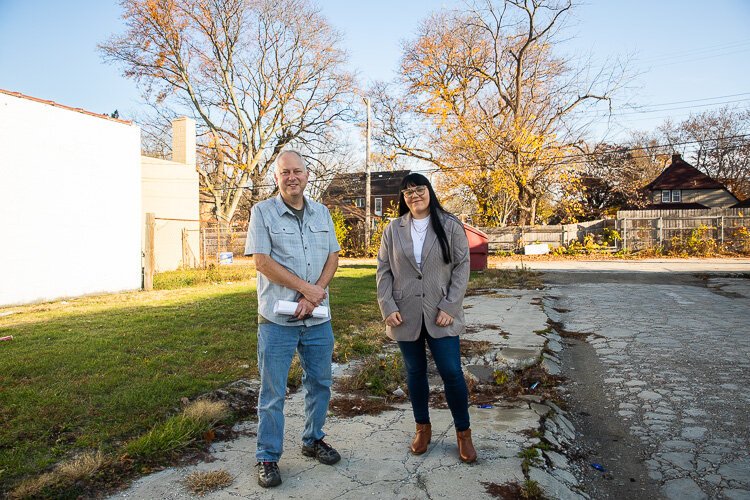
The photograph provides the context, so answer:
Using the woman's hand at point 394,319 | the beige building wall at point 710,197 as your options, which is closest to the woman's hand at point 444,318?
the woman's hand at point 394,319

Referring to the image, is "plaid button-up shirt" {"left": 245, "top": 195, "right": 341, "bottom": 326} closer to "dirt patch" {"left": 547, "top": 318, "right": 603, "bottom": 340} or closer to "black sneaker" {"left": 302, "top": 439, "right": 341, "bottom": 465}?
"black sneaker" {"left": 302, "top": 439, "right": 341, "bottom": 465}

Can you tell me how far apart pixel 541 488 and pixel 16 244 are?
37.2 ft

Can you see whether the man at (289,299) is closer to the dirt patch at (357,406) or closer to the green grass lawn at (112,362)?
the dirt patch at (357,406)

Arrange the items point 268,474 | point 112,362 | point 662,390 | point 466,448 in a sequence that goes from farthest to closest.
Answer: point 112,362 → point 662,390 → point 466,448 → point 268,474

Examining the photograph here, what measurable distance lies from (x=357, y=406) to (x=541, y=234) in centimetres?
2326

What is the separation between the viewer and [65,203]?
37.3ft

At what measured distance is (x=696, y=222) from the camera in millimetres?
23391

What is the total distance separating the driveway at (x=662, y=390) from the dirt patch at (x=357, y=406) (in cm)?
155

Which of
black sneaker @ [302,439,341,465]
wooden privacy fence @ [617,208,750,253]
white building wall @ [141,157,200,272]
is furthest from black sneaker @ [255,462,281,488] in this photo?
wooden privacy fence @ [617,208,750,253]

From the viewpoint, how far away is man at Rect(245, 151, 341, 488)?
3053 millimetres

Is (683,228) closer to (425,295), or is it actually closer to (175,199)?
(175,199)

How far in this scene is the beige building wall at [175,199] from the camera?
1886 cm

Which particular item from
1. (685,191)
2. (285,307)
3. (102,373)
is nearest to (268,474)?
(285,307)

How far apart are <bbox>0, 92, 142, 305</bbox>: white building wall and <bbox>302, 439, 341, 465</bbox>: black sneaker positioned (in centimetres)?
991
